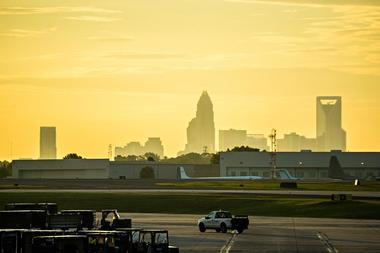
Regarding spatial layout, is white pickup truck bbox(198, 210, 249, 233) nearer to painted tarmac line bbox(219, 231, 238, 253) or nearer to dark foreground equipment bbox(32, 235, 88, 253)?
painted tarmac line bbox(219, 231, 238, 253)

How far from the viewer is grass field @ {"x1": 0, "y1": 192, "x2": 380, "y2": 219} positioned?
11812cm

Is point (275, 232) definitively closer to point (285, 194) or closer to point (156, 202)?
point (156, 202)

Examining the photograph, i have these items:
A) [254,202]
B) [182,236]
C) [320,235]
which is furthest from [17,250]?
[254,202]

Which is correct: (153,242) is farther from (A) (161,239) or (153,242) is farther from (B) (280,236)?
(B) (280,236)

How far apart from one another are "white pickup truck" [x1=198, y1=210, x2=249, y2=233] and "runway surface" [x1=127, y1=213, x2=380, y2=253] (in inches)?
23.8

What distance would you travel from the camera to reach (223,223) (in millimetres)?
89688

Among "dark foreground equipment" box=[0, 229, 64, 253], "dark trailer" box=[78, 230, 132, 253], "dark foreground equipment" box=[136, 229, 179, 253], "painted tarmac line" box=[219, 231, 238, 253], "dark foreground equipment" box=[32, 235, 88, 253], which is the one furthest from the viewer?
"painted tarmac line" box=[219, 231, 238, 253]

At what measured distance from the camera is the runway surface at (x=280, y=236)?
236ft

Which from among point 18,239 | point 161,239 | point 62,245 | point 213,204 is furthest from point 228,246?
point 213,204

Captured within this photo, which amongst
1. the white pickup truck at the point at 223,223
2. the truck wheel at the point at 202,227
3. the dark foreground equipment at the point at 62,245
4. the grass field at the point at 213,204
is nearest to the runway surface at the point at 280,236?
the truck wheel at the point at 202,227

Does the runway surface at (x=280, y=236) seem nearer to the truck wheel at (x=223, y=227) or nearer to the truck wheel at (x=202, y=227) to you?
the truck wheel at (x=202, y=227)

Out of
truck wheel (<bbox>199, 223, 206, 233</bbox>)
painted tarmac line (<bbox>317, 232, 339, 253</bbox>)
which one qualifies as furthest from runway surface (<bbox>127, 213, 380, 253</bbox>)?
truck wheel (<bbox>199, 223, 206, 233</bbox>)

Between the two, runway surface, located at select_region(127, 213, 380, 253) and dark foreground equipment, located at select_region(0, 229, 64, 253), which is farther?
runway surface, located at select_region(127, 213, 380, 253)

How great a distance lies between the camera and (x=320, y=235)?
279 ft
